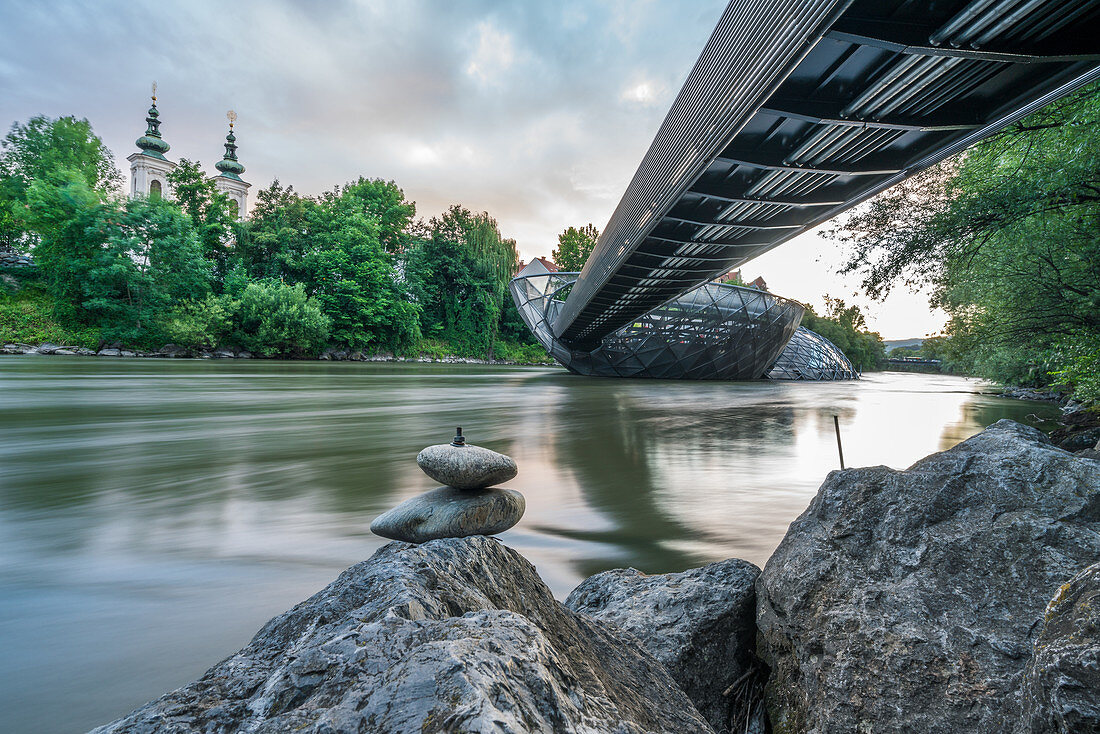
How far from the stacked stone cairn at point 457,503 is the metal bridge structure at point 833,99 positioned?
5437 millimetres

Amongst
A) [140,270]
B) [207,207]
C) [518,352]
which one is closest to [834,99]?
[140,270]

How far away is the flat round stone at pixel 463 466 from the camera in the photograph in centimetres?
421

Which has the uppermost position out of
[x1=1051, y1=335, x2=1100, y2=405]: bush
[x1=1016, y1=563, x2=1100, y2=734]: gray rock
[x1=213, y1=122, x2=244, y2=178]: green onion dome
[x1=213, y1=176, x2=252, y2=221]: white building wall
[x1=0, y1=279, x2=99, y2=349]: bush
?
[x1=213, y1=122, x2=244, y2=178]: green onion dome

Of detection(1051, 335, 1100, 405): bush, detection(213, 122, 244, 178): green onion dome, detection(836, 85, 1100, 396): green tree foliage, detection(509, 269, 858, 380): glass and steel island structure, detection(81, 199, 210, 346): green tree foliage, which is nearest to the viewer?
detection(1051, 335, 1100, 405): bush

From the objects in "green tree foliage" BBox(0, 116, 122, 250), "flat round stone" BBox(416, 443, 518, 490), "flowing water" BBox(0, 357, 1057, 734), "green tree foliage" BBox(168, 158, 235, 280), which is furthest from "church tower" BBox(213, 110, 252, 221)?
"flat round stone" BBox(416, 443, 518, 490)

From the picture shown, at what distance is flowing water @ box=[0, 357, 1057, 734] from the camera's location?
8.49 feet

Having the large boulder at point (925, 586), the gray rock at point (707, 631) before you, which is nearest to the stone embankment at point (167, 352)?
the gray rock at point (707, 631)

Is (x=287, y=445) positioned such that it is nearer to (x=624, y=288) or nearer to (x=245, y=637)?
(x=245, y=637)

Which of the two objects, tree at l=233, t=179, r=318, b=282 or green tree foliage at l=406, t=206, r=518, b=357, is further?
green tree foliage at l=406, t=206, r=518, b=357

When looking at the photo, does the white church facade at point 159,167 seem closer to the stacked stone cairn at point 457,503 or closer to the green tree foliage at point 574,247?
the green tree foliage at point 574,247

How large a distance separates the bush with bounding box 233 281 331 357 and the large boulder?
45.7m

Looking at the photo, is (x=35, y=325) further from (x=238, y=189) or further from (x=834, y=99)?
(x=238, y=189)

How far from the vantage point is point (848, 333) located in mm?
94188

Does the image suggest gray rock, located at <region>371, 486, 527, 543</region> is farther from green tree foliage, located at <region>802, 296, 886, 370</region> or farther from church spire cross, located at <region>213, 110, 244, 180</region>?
church spire cross, located at <region>213, 110, 244, 180</region>
